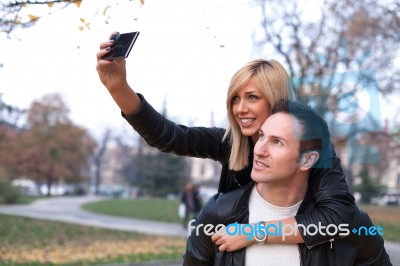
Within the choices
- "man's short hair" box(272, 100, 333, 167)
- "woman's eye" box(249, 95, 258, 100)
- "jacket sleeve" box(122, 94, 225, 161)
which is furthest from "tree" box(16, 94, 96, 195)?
"man's short hair" box(272, 100, 333, 167)

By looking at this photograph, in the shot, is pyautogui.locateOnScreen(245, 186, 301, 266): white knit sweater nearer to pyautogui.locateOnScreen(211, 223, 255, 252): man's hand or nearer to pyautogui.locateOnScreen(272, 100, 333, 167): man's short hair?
pyautogui.locateOnScreen(211, 223, 255, 252): man's hand

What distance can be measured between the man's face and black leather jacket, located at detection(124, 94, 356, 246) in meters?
0.20

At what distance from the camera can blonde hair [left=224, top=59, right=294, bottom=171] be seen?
252 cm

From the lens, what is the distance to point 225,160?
2.85 meters

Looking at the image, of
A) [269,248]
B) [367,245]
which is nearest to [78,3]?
[269,248]

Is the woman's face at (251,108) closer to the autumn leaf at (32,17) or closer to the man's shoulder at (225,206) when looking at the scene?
the man's shoulder at (225,206)

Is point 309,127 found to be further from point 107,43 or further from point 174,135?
point 107,43

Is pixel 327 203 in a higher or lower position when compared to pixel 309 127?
lower

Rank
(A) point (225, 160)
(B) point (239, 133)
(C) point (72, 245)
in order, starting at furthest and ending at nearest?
(C) point (72, 245) < (A) point (225, 160) < (B) point (239, 133)

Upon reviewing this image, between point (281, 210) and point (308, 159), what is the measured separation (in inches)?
10.2

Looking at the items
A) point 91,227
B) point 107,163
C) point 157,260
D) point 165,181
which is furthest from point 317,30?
point 107,163

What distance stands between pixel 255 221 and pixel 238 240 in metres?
0.13

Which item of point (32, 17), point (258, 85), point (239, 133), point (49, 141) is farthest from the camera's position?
point (49, 141)

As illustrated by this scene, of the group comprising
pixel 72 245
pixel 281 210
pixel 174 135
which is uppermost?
pixel 174 135
